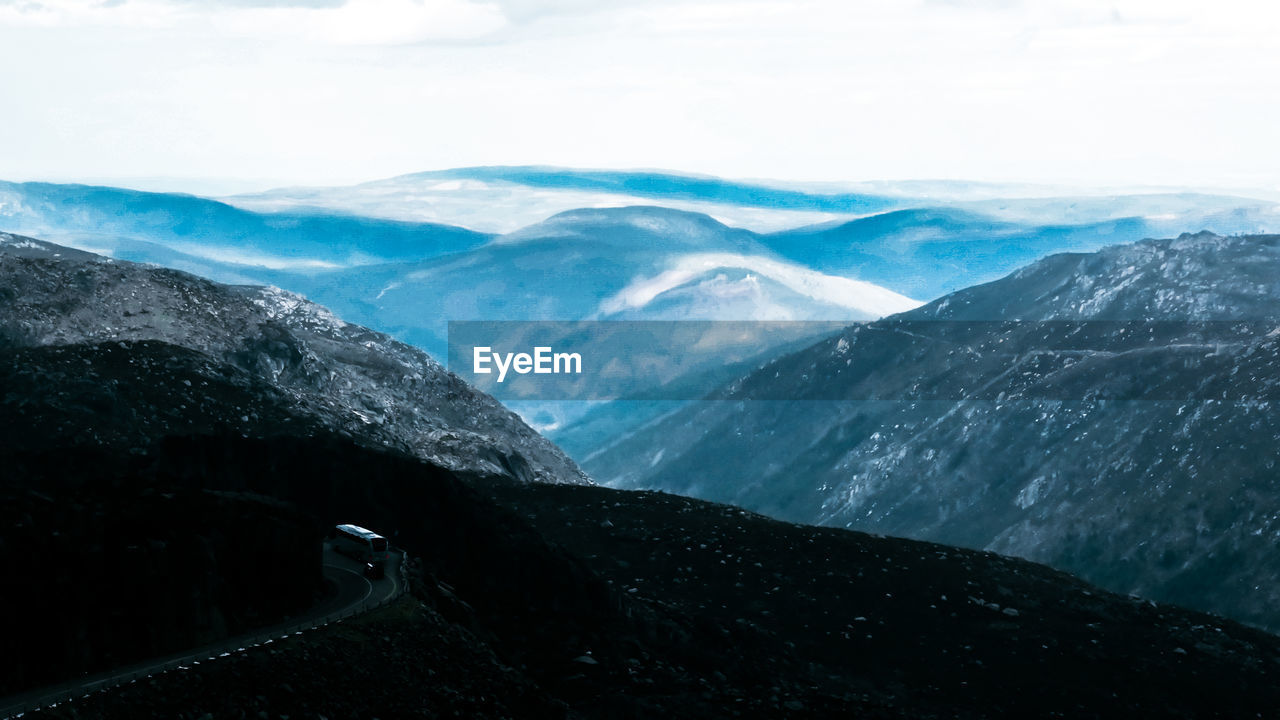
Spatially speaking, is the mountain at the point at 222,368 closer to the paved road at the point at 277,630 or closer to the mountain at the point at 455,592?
the mountain at the point at 455,592

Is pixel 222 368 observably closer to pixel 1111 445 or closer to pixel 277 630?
pixel 277 630

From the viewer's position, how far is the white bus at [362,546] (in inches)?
1911

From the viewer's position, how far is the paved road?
3291cm

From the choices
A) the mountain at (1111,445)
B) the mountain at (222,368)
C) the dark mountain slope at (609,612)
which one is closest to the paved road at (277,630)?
the dark mountain slope at (609,612)

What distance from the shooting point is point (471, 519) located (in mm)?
56344

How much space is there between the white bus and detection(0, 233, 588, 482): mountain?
1798 centimetres

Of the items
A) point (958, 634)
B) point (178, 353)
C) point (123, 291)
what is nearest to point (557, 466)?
point (123, 291)

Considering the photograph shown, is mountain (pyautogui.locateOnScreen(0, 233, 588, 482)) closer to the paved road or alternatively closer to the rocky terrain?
the paved road

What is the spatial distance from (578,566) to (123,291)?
163 ft

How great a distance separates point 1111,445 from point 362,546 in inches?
4665

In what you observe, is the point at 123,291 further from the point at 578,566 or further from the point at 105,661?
the point at 105,661

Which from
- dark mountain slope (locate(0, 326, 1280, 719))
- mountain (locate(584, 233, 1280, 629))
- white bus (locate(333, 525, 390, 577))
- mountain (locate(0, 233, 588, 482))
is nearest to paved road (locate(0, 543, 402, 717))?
white bus (locate(333, 525, 390, 577))

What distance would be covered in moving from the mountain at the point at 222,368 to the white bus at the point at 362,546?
1798cm

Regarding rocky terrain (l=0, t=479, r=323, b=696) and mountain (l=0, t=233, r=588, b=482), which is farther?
mountain (l=0, t=233, r=588, b=482)
